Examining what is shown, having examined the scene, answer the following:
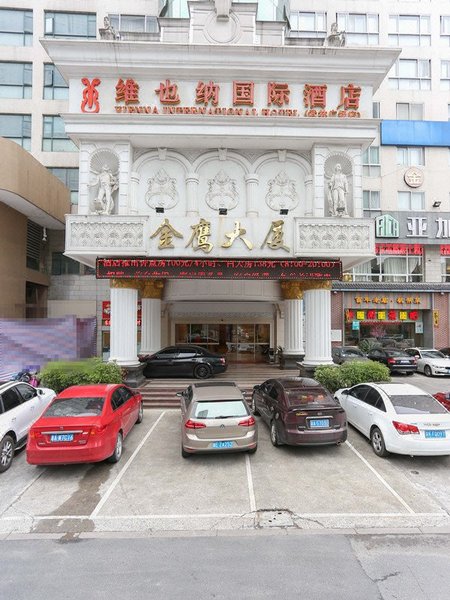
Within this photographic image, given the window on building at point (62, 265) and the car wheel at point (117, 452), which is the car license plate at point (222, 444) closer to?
the car wheel at point (117, 452)

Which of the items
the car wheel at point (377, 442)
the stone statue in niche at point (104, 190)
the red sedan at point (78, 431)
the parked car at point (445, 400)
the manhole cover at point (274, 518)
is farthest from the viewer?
the stone statue in niche at point (104, 190)

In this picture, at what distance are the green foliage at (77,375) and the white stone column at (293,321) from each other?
941 cm

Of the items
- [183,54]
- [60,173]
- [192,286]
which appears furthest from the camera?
[60,173]

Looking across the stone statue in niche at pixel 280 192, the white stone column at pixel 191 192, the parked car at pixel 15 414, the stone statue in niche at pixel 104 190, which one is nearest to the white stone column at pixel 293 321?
the stone statue in niche at pixel 280 192

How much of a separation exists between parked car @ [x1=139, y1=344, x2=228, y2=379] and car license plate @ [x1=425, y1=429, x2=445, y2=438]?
30.0ft

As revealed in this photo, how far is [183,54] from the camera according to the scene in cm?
1282

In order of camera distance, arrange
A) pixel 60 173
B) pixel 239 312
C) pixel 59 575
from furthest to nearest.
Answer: pixel 60 173
pixel 239 312
pixel 59 575

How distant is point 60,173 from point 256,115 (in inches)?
571

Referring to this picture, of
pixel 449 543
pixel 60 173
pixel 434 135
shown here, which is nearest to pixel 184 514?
pixel 449 543

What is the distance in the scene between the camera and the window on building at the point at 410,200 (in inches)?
1001

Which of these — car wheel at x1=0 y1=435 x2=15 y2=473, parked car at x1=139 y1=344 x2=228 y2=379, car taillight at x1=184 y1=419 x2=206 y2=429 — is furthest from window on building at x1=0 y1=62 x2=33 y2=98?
car taillight at x1=184 y1=419 x2=206 y2=429

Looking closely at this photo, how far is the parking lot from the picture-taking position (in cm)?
551

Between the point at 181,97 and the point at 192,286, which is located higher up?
the point at 181,97

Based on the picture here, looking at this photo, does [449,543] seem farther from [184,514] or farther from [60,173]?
[60,173]
